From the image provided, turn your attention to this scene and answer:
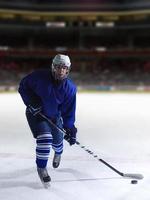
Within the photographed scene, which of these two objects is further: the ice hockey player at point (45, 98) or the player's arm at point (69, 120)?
the player's arm at point (69, 120)

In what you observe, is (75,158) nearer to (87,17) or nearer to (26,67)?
(26,67)

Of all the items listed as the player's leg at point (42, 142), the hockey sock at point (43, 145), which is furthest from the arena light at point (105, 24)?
the hockey sock at point (43, 145)

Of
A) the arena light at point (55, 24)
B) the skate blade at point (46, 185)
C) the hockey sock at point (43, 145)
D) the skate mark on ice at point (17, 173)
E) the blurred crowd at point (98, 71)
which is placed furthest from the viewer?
the arena light at point (55, 24)

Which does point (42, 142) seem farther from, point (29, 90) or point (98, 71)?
point (98, 71)

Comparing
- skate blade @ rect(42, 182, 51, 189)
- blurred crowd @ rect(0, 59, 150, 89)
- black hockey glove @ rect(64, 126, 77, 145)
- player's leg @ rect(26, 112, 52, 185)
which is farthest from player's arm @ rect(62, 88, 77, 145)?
blurred crowd @ rect(0, 59, 150, 89)

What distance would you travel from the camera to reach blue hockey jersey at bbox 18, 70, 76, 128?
4.91 meters

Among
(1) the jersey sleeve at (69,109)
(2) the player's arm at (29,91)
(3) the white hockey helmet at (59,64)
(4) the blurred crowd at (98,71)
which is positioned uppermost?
(3) the white hockey helmet at (59,64)

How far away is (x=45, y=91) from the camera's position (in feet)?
16.1

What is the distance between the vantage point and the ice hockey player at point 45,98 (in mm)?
4883

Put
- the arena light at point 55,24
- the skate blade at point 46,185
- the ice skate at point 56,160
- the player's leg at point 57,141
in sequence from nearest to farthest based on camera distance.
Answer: the skate blade at point 46,185, the player's leg at point 57,141, the ice skate at point 56,160, the arena light at point 55,24

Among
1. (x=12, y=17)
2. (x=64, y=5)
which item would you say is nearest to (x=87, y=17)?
(x=64, y=5)

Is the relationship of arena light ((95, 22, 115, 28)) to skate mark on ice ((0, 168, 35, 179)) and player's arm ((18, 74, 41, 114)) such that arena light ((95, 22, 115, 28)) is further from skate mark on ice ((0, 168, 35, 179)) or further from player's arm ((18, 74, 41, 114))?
player's arm ((18, 74, 41, 114))

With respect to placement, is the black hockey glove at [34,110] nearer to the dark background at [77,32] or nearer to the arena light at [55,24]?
the dark background at [77,32]

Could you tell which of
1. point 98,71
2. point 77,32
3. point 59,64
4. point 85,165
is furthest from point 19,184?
point 77,32
